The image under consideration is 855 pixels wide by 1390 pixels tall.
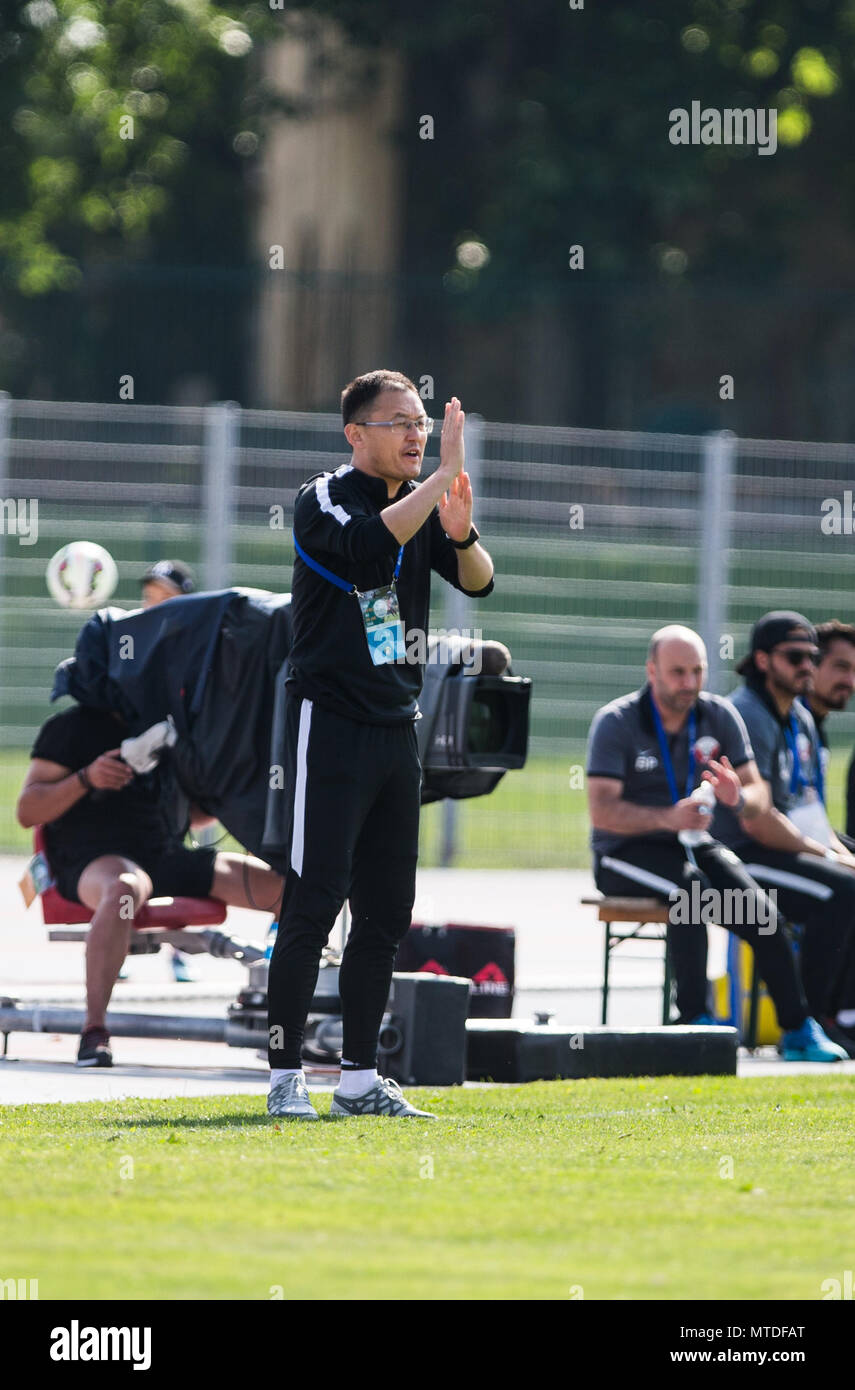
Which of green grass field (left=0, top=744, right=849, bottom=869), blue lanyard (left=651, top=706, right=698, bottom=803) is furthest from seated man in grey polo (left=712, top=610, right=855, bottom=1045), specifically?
green grass field (left=0, top=744, right=849, bottom=869)

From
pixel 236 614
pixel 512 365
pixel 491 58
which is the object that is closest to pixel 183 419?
pixel 236 614

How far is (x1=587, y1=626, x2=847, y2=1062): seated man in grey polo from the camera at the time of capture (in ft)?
29.5

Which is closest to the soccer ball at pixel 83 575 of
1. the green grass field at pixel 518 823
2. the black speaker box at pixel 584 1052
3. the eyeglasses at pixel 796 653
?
the eyeglasses at pixel 796 653

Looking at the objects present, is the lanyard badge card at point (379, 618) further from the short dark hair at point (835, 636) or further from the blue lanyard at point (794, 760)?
the short dark hair at point (835, 636)

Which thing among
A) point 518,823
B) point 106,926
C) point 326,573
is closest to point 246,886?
point 106,926

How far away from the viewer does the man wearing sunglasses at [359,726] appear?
627 centimetres

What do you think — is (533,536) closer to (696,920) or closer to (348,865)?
(696,920)

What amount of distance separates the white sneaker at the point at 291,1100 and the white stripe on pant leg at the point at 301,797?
561 millimetres

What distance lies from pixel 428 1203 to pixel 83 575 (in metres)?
6.43

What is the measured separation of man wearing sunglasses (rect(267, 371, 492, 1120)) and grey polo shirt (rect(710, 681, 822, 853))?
3378mm

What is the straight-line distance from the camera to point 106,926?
8.02 m

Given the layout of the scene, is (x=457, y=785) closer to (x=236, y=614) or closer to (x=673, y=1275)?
(x=236, y=614)

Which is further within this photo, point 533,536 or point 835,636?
point 533,536
